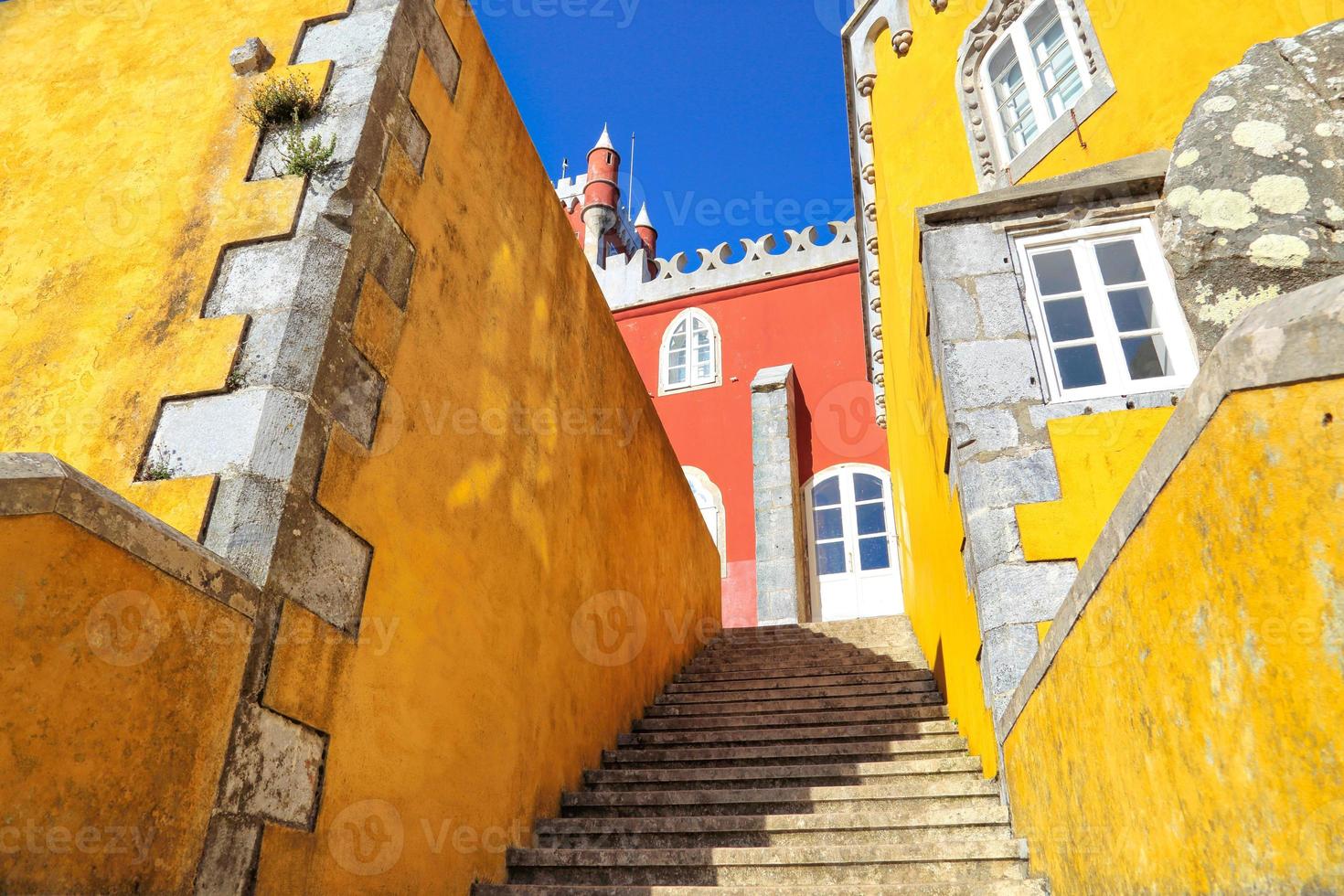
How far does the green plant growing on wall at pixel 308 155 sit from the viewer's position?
329cm

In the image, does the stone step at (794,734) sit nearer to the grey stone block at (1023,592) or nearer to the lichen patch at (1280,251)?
the grey stone block at (1023,592)

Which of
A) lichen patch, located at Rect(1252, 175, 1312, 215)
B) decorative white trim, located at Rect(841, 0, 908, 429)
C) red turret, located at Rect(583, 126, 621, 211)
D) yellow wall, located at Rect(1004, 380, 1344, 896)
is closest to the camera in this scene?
yellow wall, located at Rect(1004, 380, 1344, 896)

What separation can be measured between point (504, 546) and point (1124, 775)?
9.17ft

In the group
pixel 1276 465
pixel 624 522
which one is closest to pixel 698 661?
pixel 624 522

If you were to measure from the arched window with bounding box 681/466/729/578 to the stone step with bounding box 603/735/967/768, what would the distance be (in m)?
7.32

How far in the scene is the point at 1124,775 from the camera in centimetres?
222

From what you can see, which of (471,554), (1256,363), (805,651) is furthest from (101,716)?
(805,651)

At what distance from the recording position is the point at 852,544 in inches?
493

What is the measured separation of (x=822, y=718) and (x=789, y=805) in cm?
126

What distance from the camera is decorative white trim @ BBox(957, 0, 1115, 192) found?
606 cm

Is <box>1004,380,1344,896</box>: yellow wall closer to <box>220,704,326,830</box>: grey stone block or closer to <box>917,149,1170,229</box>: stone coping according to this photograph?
<box>220,704,326,830</box>: grey stone block

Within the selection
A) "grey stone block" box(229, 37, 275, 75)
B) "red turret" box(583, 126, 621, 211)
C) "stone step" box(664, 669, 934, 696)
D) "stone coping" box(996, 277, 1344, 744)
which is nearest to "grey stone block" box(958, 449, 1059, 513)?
"stone coping" box(996, 277, 1344, 744)

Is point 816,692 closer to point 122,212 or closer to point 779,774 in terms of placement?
point 779,774

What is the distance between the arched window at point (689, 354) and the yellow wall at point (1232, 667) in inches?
498
